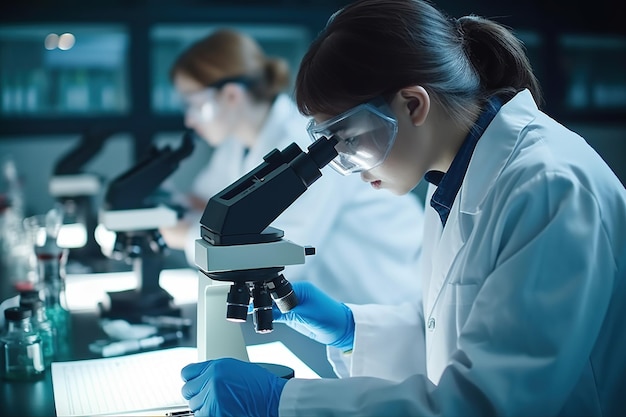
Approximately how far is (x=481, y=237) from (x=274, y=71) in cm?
208

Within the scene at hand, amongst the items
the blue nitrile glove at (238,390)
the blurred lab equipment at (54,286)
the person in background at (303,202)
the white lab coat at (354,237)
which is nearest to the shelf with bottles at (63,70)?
the person in background at (303,202)

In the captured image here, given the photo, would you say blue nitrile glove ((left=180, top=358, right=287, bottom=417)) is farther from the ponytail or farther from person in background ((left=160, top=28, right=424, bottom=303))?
person in background ((left=160, top=28, right=424, bottom=303))

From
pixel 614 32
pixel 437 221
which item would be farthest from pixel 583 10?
pixel 437 221

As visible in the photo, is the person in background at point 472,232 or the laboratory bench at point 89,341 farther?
the laboratory bench at point 89,341

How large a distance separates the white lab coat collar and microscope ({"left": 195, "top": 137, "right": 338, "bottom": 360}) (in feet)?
0.88

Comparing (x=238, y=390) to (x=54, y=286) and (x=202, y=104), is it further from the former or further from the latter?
(x=202, y=104)

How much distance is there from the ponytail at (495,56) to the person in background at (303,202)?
1144 millimetres

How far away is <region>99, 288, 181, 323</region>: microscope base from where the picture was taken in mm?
2215

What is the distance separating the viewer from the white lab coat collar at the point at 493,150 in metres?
1.39

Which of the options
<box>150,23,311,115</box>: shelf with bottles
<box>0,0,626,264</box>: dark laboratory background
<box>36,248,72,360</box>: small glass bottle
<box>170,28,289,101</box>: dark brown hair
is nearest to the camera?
<box>36,248,72,360</box>: small glass bottle

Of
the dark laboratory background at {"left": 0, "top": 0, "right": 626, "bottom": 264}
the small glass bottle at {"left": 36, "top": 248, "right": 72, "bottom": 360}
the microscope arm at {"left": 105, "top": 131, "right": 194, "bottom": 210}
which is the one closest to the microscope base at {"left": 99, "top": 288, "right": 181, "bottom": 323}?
the small glass bottle at {"left": 36, "top": 248, "right": 72, "bottom": 360}

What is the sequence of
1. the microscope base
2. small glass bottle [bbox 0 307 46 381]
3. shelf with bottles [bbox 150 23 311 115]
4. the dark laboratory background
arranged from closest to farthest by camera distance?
small glass bottle [bbox 0 307 46 381], the microscope base, the dark laboratory background, shelf with bottles [bbox 150 23 311 115]

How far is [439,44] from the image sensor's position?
1.44 meters

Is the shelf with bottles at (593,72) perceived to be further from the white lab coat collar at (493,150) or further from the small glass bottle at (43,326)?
the small glass bottle at (43,326)
